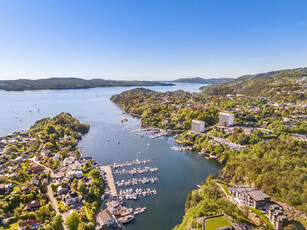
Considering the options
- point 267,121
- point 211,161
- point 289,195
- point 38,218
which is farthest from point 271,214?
point 267,121

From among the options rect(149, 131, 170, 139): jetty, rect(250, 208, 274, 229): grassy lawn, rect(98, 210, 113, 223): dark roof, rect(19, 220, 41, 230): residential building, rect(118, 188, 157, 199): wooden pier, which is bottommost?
rect(149, 131, 170, 139): jetty

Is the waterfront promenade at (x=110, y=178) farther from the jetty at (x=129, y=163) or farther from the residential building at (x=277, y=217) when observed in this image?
the residential building at (x=277, y=217)

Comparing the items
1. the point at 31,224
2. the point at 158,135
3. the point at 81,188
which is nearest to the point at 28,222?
the point at 31,224

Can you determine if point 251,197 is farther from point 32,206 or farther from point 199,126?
point 199,126

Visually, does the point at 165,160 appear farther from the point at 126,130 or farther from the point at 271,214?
the point at 126,130

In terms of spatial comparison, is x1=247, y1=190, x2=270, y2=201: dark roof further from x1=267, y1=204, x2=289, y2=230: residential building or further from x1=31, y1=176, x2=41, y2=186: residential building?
x1=31, y1=176, x2=41, y2=186: residential building

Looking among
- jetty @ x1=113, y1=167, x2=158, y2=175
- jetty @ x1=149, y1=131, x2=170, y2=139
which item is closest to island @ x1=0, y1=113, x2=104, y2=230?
jetty @ x1=113, y1=167, x2=158, y2=175
